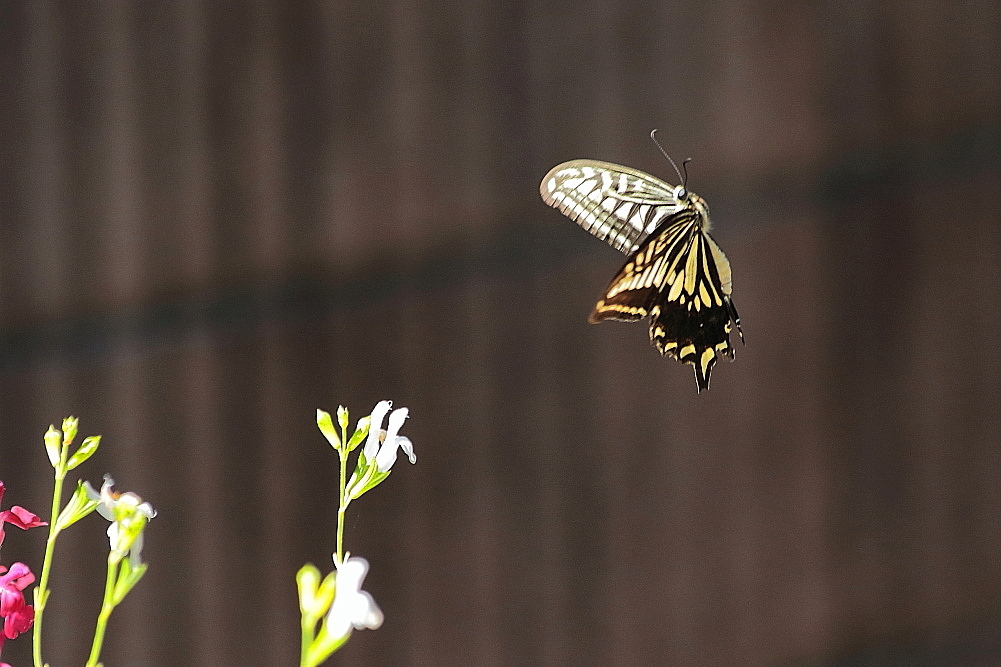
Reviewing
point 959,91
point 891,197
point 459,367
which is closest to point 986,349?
point 891,197

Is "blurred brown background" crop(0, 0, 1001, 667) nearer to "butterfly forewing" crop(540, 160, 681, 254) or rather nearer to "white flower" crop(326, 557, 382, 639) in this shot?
"butterfly forewing" crop(540, 160, 681, 254)

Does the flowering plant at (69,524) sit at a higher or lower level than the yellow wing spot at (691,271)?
lower

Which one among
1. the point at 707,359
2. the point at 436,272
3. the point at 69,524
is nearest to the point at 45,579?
the point at 69,524

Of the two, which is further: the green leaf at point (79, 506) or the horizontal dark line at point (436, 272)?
the horizontal dark line at point (436, 272)

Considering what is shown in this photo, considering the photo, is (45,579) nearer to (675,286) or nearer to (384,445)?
(384,445)

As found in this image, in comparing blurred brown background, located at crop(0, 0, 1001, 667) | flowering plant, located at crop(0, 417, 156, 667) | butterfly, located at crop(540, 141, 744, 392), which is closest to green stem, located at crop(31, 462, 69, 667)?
flowering plant, located at crop(0, 417, 156, 667)

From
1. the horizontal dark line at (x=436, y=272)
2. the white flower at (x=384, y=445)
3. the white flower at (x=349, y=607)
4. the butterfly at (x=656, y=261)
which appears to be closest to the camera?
the white flower at (x=349, y=607)

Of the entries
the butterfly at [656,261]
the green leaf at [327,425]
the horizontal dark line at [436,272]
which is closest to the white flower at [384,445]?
the green leaf at [327,425]

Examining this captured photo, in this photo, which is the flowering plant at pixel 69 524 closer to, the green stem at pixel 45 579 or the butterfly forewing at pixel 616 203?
the green stem at pixel 45 579
